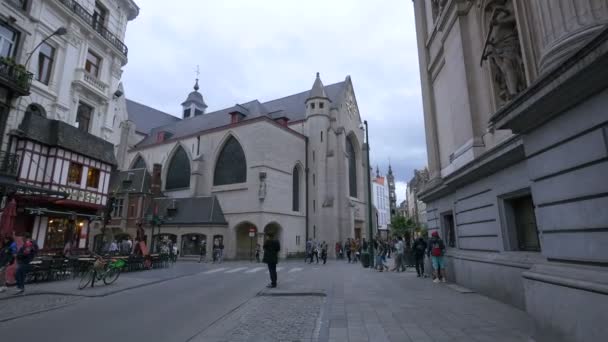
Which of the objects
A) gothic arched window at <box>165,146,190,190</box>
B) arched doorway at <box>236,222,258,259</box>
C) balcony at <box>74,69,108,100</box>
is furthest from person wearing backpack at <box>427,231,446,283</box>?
gothic arched window at <box>165,146,190,190</box>

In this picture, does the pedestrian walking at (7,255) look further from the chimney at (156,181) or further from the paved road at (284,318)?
the chimney at (156,181)

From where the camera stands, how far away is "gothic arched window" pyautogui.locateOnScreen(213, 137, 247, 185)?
109 ft

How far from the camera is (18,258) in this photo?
9.19 metres

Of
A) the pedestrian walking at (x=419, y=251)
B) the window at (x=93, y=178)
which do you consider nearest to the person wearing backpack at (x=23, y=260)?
the window at (x=93, y=178)

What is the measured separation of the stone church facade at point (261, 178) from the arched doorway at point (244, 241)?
0.10m

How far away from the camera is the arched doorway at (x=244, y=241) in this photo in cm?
3101

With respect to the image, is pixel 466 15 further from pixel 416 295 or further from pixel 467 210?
pixel 416 295

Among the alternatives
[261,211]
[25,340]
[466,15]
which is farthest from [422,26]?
[261,211]

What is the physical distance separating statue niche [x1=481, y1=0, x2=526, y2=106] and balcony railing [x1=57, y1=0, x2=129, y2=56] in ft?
60.8

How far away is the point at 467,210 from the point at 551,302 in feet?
18.6

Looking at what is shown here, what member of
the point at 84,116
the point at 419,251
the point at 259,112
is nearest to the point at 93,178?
the point at 84,116

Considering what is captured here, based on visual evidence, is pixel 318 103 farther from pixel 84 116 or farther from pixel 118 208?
pixel 118 208

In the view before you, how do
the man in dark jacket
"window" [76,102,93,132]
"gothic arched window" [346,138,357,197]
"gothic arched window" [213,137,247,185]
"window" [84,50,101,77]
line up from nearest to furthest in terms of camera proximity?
the man in dark jacket
"window" [76,102,93,132]
"window" [84,50,101,77]
"gothic arched window" [213,137,247,185]
"gothic arched window" [346,138,357,197]

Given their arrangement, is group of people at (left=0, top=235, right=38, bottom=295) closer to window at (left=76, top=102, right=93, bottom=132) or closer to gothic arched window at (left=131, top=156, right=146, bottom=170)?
window at (left=76, top=102, right=93, bottom=132)
